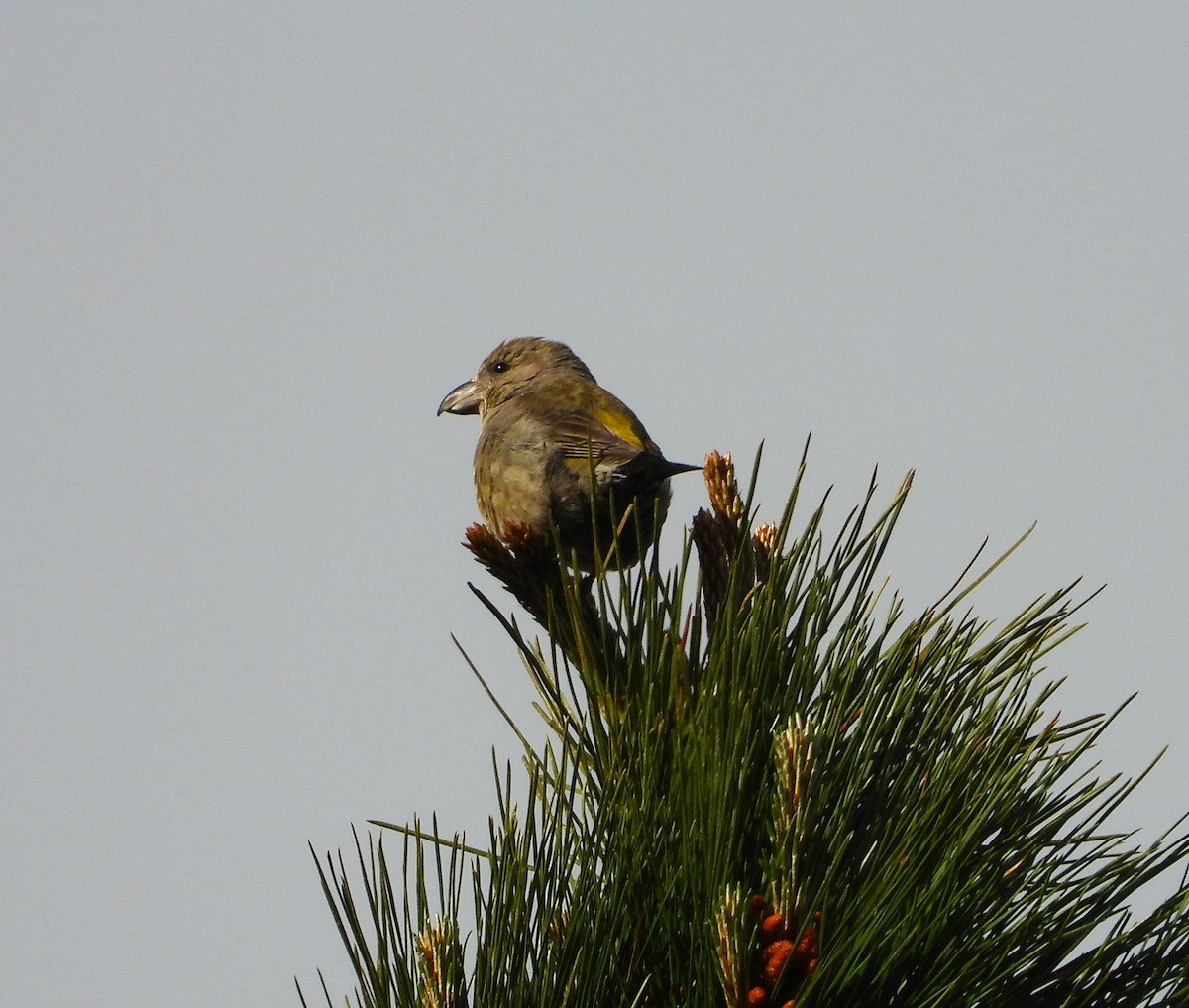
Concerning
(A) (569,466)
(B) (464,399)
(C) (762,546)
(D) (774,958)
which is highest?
(B) (464,399)

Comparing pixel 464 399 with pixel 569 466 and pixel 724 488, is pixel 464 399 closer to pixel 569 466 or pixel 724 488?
pixel 569 466

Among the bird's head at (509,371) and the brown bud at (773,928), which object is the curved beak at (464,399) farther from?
the brown bud at (773,928)

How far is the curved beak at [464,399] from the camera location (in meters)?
7.16

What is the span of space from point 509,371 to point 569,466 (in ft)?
6.09

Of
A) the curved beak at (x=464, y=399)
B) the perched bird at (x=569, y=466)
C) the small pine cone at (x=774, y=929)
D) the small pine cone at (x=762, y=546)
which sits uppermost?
the curved beak at (x=464, y=399)

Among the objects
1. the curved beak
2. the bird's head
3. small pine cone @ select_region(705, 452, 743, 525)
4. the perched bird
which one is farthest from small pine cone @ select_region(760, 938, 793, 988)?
the curved beak

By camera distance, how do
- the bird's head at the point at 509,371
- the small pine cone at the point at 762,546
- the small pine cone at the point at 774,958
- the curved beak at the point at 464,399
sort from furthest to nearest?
the curved beak at the point at 464,399 < the bird's head at the point at 509,371 < the small pine cone at the point at 762,546 < the small pine cone at the point at 774,958

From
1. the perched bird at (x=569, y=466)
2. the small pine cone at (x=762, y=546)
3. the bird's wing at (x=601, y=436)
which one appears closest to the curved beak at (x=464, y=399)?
the perched bird at (x=569, y=466)

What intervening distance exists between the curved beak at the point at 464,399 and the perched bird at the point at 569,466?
0.42 metres

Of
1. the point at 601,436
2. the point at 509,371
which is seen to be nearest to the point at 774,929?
the point at 601,436

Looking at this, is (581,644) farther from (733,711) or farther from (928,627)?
(928,627)

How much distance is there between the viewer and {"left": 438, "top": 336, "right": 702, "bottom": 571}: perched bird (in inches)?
196

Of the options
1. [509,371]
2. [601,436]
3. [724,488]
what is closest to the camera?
[724,488]

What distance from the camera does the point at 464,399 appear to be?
23.6 feet
